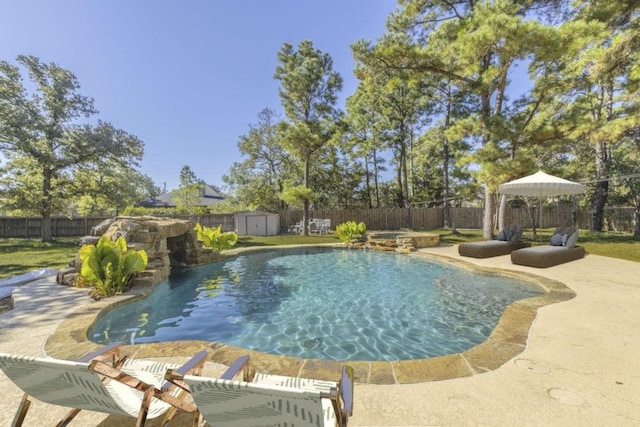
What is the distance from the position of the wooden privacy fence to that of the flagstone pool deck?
512 inches

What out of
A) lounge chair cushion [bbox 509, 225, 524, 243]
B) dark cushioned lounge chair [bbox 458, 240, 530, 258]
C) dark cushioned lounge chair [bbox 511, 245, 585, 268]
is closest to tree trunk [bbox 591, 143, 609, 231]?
lounge chair cushion [bbox 509, 225, 524, 243]

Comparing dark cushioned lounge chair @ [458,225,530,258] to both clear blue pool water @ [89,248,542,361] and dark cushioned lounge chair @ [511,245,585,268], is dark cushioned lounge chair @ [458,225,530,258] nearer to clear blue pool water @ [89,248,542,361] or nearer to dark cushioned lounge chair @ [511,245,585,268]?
dark cushioned lounge chair @ [511,245,585,268]

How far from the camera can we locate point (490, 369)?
7.62 ft

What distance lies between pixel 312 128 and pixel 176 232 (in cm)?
963

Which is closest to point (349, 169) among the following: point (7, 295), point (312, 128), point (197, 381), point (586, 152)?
point (312, 128)

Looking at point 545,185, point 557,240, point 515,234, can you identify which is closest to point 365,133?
point 515,234

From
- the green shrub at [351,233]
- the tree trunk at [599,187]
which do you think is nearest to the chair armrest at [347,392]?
the green shrub at [351,233]

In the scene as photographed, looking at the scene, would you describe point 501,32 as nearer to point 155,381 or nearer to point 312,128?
point 312,128

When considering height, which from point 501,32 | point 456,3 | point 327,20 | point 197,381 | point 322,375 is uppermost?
point 456,3

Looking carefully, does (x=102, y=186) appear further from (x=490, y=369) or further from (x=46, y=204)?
(x=490, y=369)

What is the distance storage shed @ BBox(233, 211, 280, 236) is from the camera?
16734 millimetres

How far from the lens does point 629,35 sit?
299 inches

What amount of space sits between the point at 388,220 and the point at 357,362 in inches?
721

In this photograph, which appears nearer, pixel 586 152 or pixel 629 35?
pixel 629 35
